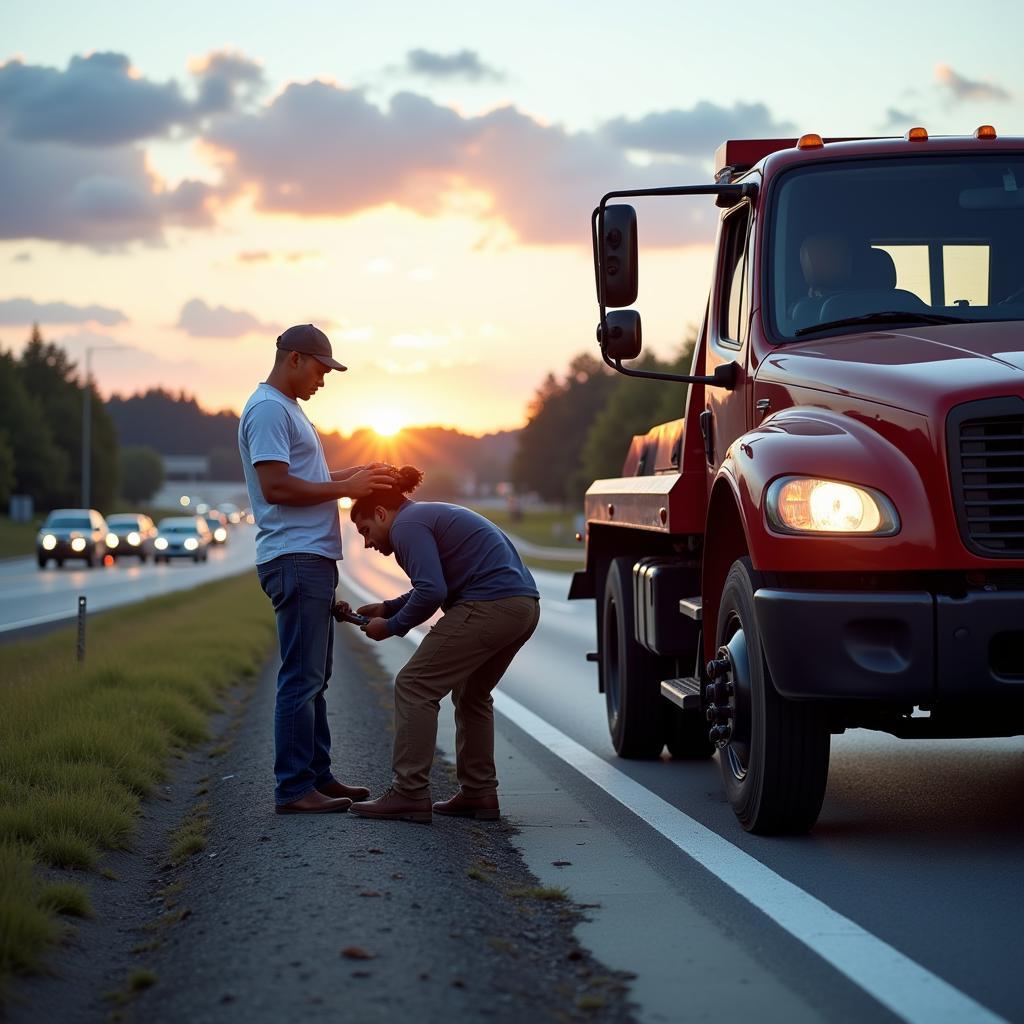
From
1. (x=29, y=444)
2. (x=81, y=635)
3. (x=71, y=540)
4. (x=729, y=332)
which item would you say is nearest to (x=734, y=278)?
(x=729, y=332)

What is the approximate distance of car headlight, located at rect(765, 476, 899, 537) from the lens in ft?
20.2

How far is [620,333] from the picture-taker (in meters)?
7.49

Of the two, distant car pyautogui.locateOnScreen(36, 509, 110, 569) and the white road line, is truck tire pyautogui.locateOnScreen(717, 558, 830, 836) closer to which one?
the white road line

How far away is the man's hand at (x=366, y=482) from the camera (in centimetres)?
710

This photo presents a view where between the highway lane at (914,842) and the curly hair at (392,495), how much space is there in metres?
1.80

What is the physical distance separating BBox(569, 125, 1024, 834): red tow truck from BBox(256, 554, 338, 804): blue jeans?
5.21 ft

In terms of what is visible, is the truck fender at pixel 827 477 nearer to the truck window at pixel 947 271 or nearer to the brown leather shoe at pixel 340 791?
the truck window at pixel 947 271

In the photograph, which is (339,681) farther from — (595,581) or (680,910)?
(680,910)

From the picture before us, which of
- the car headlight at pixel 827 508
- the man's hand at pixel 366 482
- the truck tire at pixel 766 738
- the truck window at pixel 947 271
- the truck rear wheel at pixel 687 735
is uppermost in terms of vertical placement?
the truck window at pixel 947 271

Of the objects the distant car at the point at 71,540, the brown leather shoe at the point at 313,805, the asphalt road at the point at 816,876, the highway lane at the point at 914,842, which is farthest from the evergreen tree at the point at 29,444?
the brown leather shoe at the point at 313,805

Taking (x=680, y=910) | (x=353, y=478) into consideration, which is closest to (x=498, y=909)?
(x=680, y=910)

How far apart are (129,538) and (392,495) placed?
172 feet

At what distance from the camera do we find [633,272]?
7426 millimetres

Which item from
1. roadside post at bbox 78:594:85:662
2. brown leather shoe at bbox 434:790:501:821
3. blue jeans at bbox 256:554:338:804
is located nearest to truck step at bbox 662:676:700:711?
brown leather shoe at bbox 434:790:501:821
